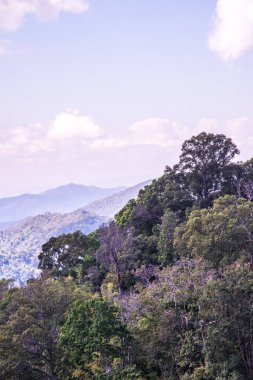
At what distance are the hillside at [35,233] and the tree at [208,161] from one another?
112560mm

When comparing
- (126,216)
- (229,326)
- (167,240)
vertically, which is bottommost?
(229,326)

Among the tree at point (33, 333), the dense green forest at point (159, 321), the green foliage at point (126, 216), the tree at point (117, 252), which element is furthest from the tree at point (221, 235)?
the green foliage at point (126, 216)

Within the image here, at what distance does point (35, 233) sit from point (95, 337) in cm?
15843

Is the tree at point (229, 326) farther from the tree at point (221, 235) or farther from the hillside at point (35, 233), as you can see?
the hillside at point (35, 233)

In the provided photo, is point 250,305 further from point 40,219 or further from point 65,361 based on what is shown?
point 40,219

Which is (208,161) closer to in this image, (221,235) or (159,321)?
(221,235)

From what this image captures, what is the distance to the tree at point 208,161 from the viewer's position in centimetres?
3334

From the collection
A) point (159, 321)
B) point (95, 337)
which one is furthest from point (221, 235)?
point (95, 337)

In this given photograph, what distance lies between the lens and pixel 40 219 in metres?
182

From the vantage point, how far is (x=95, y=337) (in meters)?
16.2

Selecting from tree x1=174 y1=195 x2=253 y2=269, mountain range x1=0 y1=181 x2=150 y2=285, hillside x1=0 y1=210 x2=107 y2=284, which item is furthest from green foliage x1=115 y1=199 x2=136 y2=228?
hillside x1=0 y1=210 x2=107 y2=284

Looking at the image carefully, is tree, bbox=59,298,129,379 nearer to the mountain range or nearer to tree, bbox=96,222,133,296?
tree, bbox=96,222,133,296

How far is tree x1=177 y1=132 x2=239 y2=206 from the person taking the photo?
33344 millimetres

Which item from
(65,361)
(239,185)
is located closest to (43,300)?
(65,361)
